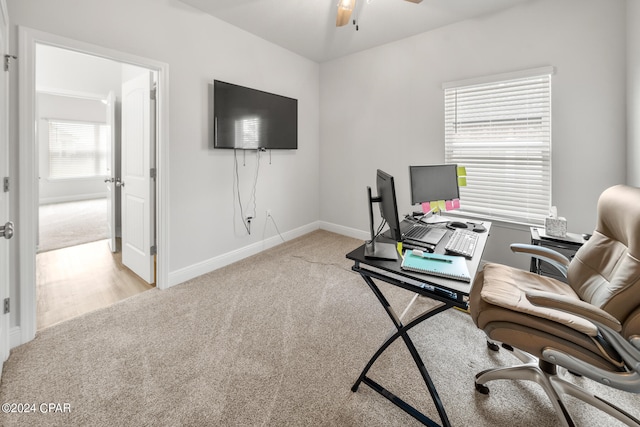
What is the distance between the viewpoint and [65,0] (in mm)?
2076

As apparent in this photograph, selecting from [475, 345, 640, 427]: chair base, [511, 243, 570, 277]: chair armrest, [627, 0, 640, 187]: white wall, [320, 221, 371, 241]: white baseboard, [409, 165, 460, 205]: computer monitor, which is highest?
[627, 0, 640, 187]: white wall

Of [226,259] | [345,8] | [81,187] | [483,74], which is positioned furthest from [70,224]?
[483,74]

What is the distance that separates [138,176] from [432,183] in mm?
2982

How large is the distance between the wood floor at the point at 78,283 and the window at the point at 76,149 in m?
4.71

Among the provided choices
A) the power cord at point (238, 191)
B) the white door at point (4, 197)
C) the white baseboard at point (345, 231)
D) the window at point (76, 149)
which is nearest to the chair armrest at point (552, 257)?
the white baseboard at point (345, 231)

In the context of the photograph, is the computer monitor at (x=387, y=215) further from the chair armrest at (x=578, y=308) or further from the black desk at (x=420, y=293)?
the chair armrest at (x=578, y=308)

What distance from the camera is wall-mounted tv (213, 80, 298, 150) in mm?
3107

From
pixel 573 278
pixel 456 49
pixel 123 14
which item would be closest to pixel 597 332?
pixel 573 278

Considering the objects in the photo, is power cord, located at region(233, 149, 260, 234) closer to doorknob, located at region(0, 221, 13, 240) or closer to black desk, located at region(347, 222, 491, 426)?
doorknob, located at region(0, 221, 13, 240)

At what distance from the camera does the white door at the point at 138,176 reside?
284 cm

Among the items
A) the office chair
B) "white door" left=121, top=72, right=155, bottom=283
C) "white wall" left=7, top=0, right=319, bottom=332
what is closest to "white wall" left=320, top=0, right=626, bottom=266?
"white wall" left=7, top=0, right=319, bottom=332

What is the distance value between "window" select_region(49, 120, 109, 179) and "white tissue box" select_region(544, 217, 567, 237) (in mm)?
9548

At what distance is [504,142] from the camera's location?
3.02 m

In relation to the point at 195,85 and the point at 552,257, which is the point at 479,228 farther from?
the point at 195,85
